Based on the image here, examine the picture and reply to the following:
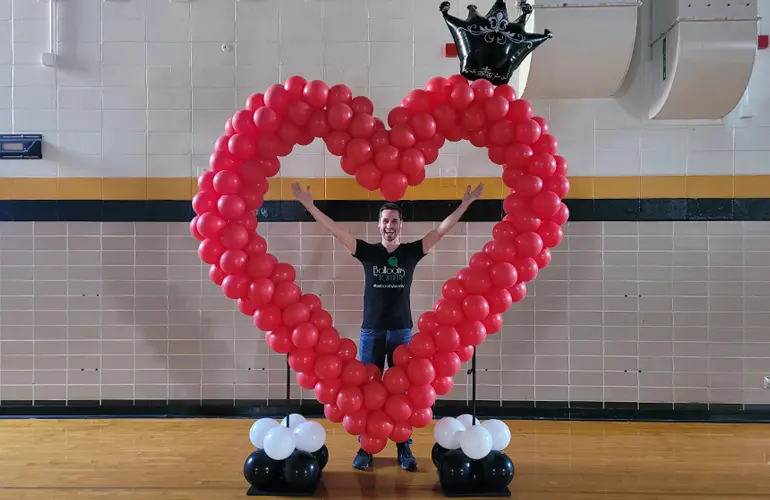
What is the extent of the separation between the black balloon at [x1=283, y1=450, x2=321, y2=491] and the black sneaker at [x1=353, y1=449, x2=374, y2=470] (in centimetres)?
31

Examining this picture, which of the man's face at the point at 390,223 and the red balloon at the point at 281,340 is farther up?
the man's face at the point at 390,223

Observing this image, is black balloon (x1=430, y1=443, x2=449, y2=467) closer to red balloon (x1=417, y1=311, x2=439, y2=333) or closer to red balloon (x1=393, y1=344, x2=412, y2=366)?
red balloon (x1=393, y1=344, x2=412, y2=366)

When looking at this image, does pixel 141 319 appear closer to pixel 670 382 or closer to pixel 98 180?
pixel 98 180

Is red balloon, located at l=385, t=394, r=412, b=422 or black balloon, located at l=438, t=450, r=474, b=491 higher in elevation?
red balloon, located at l=385, t=394, r=412, b=422

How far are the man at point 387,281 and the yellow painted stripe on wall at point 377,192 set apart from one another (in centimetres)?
74

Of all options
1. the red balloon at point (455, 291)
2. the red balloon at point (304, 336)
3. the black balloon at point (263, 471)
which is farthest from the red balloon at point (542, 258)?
the black balloon at point (263, 471)

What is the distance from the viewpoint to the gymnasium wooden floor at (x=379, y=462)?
2660 millimetres

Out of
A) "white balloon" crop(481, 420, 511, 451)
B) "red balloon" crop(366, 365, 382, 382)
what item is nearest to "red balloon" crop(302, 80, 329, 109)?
"red balloon" crop(366, 365, 382, 382)

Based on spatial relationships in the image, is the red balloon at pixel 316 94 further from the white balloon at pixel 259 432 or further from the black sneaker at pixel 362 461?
the black sneaker at pixel 362 461

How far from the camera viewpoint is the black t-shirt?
9.90ft

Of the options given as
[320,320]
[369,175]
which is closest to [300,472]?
[320,320]

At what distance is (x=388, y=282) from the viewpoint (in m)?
3.02

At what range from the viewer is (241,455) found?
10.3ft

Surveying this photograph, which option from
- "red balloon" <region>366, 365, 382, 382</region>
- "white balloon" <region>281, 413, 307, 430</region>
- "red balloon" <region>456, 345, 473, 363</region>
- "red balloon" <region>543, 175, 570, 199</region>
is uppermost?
"red balloon" <region>543, 175, 570, 199</region>
